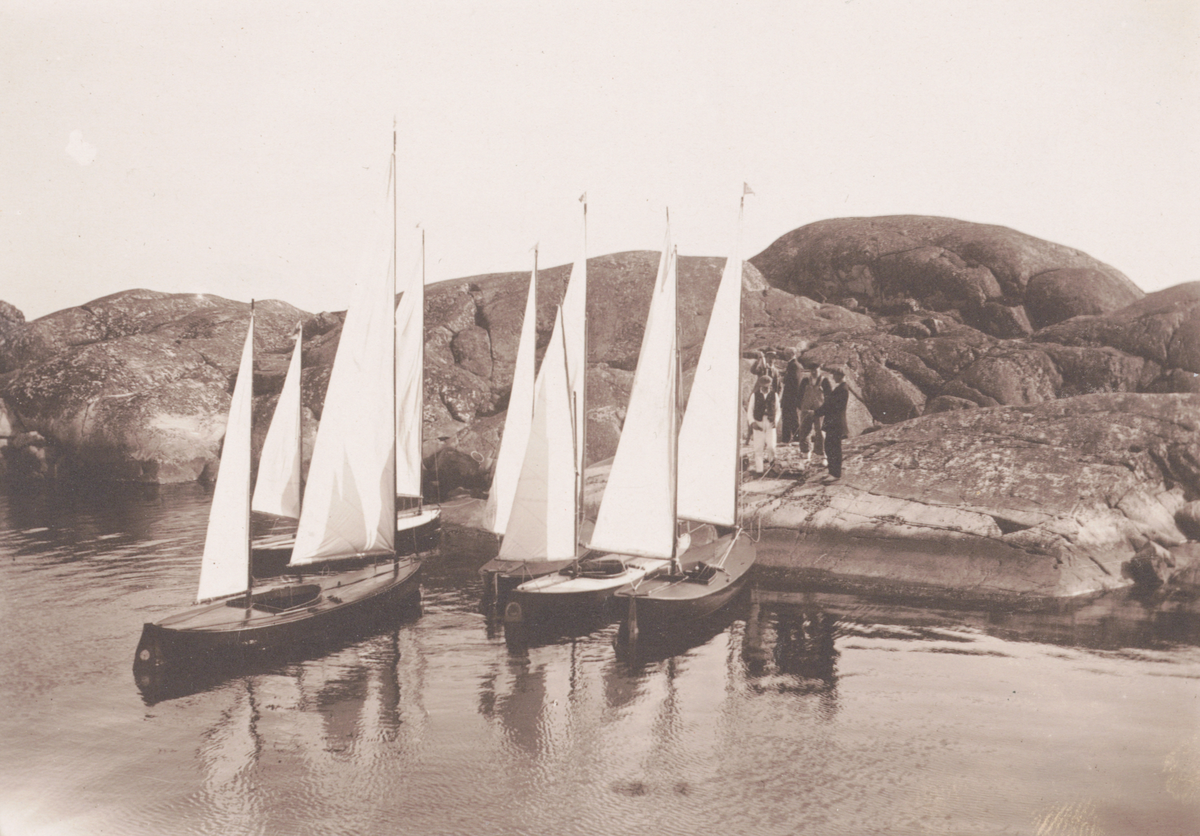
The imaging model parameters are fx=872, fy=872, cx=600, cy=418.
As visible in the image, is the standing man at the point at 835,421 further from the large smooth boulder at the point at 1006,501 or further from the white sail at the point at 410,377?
the white sail at the point at 410,377

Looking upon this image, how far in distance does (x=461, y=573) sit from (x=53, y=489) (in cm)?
2775

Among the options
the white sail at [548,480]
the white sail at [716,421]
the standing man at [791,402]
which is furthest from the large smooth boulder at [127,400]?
the white sail at [716,421]

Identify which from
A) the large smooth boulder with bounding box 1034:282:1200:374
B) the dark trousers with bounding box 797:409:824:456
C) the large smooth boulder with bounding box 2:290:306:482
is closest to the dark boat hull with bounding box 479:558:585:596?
the dark trousers with bounding box 797:409:824:456

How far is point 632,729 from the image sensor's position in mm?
14211

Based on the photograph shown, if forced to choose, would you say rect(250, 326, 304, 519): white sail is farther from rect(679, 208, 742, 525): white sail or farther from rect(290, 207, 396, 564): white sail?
rect(679, 208, 742, 525): white sail

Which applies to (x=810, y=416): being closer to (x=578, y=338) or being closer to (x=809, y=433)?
(x=809, y=433)

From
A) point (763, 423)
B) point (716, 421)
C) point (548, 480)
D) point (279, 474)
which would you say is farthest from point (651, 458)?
point (279, 474)

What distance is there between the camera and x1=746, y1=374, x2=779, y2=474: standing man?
2873 cm

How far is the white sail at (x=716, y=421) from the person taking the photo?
71.4ft

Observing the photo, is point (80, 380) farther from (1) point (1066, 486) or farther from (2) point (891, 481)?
(1) point (1066, 486)

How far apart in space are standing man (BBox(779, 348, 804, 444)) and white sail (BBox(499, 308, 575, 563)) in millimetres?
10245

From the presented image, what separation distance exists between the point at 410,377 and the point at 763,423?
12.6m

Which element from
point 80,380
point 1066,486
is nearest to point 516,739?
point 1066,486

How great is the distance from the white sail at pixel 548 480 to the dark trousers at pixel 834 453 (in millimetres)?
9706
